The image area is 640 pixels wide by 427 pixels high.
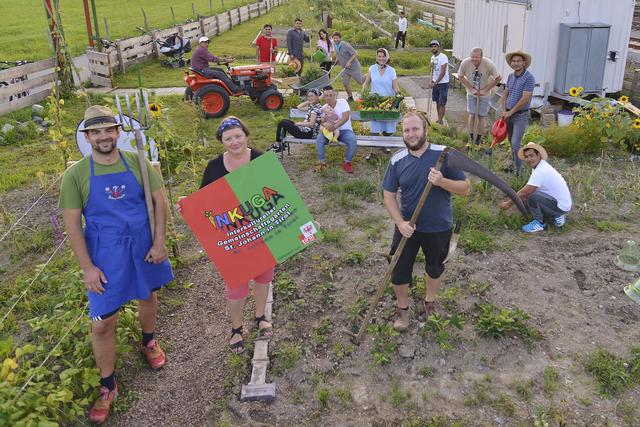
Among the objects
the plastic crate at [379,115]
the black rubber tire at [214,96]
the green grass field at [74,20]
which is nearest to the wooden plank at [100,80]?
the green grass field at [74,20]

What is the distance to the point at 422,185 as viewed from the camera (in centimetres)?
401

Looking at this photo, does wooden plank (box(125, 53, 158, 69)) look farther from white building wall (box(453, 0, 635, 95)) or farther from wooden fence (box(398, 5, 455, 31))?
wooden fence (box(398, 5, 455, 31))

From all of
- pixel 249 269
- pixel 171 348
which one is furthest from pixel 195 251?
pixel 249 269

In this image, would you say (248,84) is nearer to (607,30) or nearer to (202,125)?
(202,125)

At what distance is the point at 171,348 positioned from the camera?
4449 mm

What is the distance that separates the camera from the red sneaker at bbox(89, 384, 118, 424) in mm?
3664

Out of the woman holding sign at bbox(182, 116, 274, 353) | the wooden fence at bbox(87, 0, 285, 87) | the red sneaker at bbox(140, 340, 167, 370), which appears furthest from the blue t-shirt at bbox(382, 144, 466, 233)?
the wooden fence at bbox(87, 0, 285, 87)

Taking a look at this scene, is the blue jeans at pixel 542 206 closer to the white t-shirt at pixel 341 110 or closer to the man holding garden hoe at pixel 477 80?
the man holding garden hoe at pixel 477 80

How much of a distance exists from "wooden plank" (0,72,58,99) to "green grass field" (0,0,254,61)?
3.37 m

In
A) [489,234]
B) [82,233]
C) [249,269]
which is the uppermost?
[82,233]

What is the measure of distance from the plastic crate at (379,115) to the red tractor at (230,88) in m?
3.31

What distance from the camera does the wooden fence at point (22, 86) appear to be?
11539mm

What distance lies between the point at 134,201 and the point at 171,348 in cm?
143

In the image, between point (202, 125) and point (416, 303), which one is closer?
point (416, 303)
